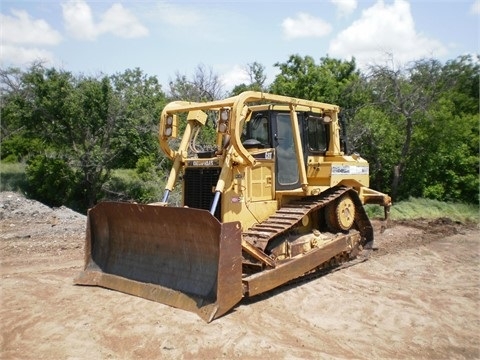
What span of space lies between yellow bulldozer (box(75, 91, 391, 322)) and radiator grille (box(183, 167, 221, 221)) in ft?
0.05

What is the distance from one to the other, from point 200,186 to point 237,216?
2.57 ft

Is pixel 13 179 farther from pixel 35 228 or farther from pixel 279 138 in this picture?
pixel 279 138

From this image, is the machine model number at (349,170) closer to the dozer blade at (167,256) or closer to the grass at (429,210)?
the dozer blade at (167,256)

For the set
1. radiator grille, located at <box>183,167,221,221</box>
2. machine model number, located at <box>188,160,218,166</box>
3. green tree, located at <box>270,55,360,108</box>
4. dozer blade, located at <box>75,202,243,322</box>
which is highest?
green tree, located at <box>270,55,360,108</box>

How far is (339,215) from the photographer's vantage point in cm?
789

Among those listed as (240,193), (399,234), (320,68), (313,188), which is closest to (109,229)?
(240,193)

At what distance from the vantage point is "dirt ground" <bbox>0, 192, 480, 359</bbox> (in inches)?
181

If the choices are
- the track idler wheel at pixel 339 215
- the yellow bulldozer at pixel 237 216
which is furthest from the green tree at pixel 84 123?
the track idler wheel at pixel 339 215

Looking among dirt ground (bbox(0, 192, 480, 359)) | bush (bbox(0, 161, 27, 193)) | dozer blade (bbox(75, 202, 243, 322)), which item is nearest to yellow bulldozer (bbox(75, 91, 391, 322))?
dozer blade (bbox(75, 202, 243, 322))

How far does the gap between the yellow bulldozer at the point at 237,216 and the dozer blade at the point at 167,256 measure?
14 millimetres

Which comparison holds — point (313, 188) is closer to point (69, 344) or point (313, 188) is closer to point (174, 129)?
point (174, 129)

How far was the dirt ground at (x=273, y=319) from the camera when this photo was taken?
4.61 m

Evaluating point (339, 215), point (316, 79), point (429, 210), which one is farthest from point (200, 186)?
point (316, 79)

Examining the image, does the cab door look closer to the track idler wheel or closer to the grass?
the track idler wheel
